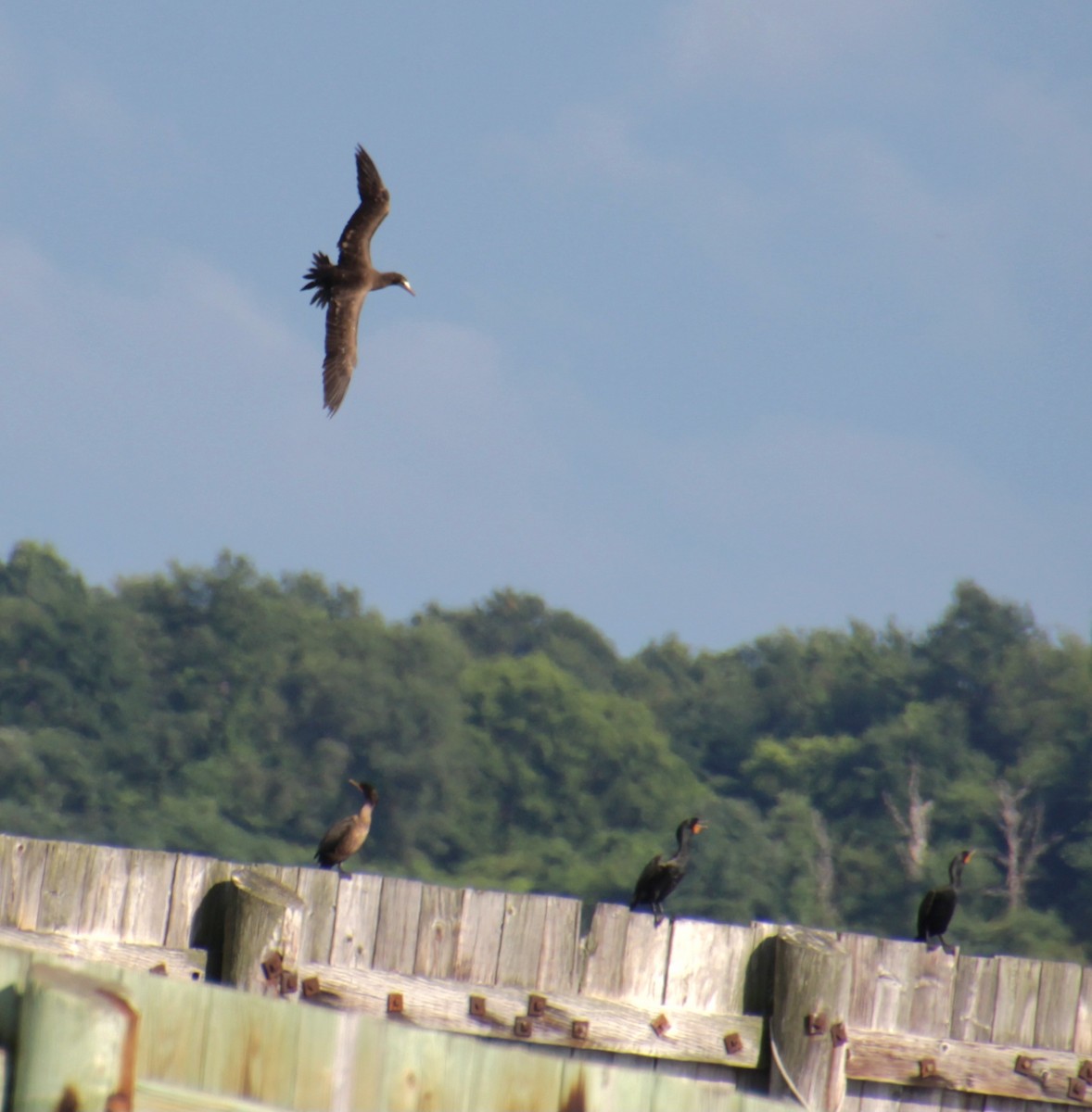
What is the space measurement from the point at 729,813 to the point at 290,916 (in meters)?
76.6

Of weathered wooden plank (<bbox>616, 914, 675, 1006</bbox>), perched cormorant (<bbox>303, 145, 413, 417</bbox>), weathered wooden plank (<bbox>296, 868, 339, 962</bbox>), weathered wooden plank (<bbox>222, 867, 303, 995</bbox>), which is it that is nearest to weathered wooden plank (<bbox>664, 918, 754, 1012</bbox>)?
weathered wooden plank (<bbox>616, 914, 675, 1006</bbox>)

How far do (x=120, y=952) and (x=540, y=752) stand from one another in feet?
299

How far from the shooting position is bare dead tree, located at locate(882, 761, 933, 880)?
→ 244 ft

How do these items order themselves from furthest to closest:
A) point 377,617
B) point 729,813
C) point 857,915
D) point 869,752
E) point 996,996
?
point 377,617, point 869,752, point 729,813, point 857,915, point 996,996

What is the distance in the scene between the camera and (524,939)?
677 cm

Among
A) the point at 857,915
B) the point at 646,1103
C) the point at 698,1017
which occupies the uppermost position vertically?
the point at 646,1103

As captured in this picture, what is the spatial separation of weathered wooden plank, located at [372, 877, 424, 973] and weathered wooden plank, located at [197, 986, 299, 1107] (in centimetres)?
334

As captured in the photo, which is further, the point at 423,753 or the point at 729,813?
the point at 423,753

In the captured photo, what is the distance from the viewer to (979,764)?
86.0 meters

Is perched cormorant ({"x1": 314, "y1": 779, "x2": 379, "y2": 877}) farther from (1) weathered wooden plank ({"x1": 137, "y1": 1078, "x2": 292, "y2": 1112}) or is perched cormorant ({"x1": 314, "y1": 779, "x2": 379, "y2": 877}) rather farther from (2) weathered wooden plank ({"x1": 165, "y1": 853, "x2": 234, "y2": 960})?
(1) weathered wooden plank ({"x1": 137, "y1": 1078, "x2": 292, "y2": 1112})

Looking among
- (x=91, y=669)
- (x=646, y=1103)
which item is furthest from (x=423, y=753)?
(x=646, y=1103)

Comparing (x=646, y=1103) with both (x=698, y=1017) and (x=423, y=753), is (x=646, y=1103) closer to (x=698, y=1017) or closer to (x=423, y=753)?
(x=698, y=1017)

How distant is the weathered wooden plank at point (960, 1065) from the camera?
7250 millimetres

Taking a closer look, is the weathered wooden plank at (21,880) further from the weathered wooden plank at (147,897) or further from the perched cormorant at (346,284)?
the perched cormorant at (346,284)
